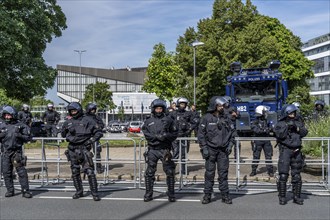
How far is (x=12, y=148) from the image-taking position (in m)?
8.92

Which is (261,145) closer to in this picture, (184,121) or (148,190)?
(184,121)

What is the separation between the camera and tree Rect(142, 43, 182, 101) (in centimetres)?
3669

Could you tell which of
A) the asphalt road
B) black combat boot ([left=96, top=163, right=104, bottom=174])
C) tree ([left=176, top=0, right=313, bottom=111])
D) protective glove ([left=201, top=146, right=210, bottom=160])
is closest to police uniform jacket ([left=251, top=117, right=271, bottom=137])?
the asphalt road

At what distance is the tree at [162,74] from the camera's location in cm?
3669

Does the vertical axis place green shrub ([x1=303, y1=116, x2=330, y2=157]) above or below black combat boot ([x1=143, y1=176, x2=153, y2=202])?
above

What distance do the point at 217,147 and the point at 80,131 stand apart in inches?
104

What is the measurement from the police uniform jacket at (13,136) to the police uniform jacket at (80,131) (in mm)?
841

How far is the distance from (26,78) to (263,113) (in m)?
18.8

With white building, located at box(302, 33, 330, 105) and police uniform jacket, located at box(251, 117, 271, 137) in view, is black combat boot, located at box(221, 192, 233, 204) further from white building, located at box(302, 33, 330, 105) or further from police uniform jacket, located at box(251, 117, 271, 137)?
white building, located at box(302, 33, 330, 105)

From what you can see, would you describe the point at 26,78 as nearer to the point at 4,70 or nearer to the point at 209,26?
the point at 4,70

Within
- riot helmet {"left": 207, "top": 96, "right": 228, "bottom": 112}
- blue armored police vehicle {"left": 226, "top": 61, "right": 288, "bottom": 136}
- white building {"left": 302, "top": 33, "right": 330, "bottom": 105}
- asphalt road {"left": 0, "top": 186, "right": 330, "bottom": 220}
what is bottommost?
asphalt road {"left": 0, "top": 186, "right": 330, "bottom": 220}

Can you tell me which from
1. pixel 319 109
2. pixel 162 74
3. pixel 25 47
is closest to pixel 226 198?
pixel 319 109

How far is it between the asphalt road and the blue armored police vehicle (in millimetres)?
9412

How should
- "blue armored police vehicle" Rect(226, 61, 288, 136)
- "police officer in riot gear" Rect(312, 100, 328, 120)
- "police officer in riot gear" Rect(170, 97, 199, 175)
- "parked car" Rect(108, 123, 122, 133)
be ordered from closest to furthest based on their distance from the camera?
1. "police officer in riot gear" Rect(170, 97, 199, 175)
2. "police officer in riot gear" Rect(312, 100, 328, 120)
3. "blue armored police vehicle" Rect(226, 61, 288, 136)
4. "parked car" Rect(108, 123, 122, 133)
